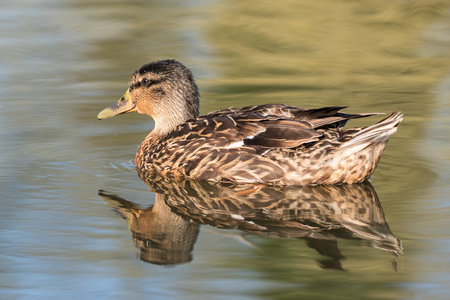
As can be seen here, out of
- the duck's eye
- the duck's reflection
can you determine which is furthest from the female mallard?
the duck's eye

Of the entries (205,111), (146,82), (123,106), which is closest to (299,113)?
(146,82)

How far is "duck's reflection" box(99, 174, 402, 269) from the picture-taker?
6078 millimetres

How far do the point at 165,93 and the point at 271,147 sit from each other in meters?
1.87

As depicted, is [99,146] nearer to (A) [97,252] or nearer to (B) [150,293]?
(A) [97,252]

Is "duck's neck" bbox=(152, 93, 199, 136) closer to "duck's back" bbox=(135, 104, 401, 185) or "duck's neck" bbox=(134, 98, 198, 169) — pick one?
"duck's neck" bbox=(134, 98, 198, 169)

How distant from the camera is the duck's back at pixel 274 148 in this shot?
24.7ft

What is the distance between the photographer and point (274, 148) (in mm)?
7723

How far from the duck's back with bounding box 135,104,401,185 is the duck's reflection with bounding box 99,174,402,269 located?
141mm

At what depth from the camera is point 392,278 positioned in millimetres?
5285

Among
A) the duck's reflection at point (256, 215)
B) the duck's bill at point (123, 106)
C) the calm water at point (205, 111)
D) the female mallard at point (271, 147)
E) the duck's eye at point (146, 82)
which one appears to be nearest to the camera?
the calm water at point (205, 111)

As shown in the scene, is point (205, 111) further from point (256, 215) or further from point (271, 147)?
point (256, 215)

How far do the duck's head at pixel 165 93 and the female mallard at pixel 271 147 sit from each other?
0.38m

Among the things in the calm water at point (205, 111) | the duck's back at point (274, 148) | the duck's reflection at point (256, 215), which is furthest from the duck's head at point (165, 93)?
the duck's reflection at point (256, 215)

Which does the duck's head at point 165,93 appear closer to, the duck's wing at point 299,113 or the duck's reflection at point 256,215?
the duck's wing at point 299,113
